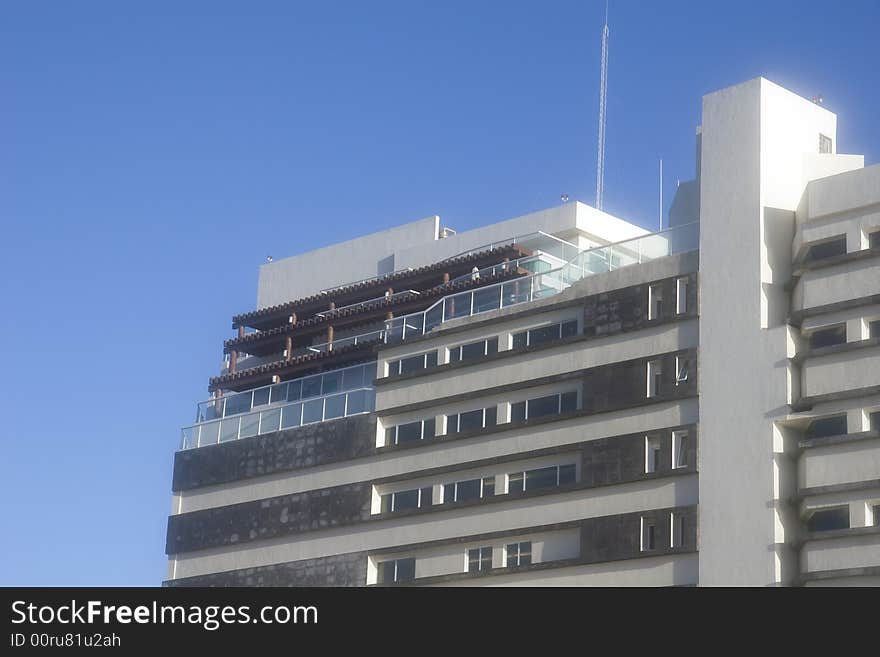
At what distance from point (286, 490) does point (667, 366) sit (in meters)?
23.9

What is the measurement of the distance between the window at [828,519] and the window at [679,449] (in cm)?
611

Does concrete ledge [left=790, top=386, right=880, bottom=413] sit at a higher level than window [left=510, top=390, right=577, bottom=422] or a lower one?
lower

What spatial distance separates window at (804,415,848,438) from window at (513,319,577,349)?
518 inches

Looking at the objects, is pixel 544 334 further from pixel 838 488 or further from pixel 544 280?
pixel 838 488

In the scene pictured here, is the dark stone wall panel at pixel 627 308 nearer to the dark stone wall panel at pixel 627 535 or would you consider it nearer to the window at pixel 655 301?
the window at pixel 655 301

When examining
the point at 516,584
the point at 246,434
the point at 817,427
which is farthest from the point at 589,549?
the point at 246,434

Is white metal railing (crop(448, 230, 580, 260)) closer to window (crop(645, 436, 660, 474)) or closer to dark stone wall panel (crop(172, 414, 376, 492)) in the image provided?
dark stone wall panel (crop(172, 414, 376, 492))

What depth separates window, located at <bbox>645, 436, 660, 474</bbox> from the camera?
244 ft

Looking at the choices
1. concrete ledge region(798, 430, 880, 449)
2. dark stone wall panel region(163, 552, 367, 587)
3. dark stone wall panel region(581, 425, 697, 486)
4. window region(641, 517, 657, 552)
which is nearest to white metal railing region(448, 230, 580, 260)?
dark stone wall panel region(581, 425, 697, 486)

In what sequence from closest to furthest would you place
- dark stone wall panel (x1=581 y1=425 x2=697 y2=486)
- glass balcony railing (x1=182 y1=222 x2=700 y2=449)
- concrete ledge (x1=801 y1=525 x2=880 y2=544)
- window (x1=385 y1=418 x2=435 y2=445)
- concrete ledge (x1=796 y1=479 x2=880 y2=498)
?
concrete ledge (x1=801 y1=525 x2=880 y2=544)
concrete ledge (x1=796 y1=479 x2=880 y2=498)
dark stone wall panel (x1=581 y1=425 x2=697 y2=486)
glass balcony railing (x1=182 y1=222 x2=700 y2=449)
window (x1=385 y1=418 x2=435 y2=445)

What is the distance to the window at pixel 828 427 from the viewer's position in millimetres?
69625

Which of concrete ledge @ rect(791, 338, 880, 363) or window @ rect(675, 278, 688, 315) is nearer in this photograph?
concrete ledge @ rect(791, 338, 880, 363)
